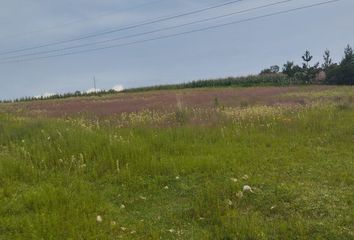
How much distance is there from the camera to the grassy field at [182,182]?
5609mm

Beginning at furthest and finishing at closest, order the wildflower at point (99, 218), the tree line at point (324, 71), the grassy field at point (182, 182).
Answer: the tree line at point (324, 71), the wildflower at point (99, 218), the grassy field at point (182, 182)

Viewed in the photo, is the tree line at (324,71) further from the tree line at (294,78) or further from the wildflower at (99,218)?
the wildflower at (99,218)

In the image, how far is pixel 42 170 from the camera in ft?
27.6

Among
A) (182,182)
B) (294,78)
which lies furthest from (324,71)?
(182,182)

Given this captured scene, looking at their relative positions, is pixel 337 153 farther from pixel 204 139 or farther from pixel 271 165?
pixel 204 139

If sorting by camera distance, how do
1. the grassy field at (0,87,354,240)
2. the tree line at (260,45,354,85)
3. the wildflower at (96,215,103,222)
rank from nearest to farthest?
1. the grassy field at (0,87,354,240)
2. the wildflower at (96,215,103,222)
3. the tree line at (260,45,354,85)

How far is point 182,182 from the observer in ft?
24.5

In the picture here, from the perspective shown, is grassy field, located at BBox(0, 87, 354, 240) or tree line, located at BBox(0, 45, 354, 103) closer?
grassy field, located at BBox(0, 87, 354, 240)

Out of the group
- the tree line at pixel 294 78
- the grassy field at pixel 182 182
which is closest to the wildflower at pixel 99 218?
the grassy field at pixel 182 182

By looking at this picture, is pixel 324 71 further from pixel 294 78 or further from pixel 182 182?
pixel 182 182

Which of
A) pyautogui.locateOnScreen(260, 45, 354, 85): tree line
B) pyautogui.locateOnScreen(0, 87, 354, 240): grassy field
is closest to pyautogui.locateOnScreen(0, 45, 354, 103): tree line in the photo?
pyautogui.locateOnScreen(260, 45, 354, 85): tree line

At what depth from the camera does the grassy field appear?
5.61m

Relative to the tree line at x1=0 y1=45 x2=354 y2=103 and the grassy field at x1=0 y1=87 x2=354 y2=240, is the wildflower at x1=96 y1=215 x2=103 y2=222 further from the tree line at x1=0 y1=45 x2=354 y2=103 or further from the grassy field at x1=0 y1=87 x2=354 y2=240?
the tree line at x1=0 y1=45 x2=354 y2=103

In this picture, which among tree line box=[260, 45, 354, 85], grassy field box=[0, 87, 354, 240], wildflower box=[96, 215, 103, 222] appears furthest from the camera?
tree line box=[260, 45, 354, 85]
